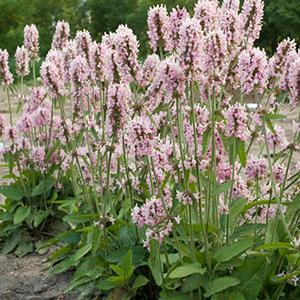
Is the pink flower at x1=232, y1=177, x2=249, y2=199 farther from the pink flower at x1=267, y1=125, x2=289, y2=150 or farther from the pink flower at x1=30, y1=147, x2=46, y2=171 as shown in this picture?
the pink flower at x1=30, y1=147, x2=46, y2=171

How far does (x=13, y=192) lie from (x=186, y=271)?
6.64 feet

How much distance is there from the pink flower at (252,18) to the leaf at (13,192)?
198 centimetres

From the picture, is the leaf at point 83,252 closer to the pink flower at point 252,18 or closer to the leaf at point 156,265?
the leaf at point 156,265

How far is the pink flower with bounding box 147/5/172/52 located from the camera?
283 cm

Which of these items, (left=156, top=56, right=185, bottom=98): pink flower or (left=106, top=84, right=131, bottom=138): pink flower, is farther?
(left=106, top=84, right=131, bottom=138): pink flower

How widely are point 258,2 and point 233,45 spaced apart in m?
0.38

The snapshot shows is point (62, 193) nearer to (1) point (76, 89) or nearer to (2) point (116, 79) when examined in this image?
(1) point (76, 89)

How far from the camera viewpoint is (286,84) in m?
2.64

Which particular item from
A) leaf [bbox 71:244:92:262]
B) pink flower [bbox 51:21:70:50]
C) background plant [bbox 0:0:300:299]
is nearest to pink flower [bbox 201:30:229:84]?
background plant [bbox 0:0:300:299]

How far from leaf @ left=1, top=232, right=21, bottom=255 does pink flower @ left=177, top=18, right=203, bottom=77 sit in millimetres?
2274

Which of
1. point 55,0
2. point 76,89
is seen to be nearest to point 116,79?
point 76,89

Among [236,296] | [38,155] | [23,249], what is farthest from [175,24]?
[23,249]

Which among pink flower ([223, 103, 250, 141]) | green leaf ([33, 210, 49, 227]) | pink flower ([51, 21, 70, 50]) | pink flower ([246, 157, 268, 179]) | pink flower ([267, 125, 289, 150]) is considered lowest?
green leaf ([33, 210, 49, 227])

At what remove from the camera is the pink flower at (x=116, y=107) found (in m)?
2.73
